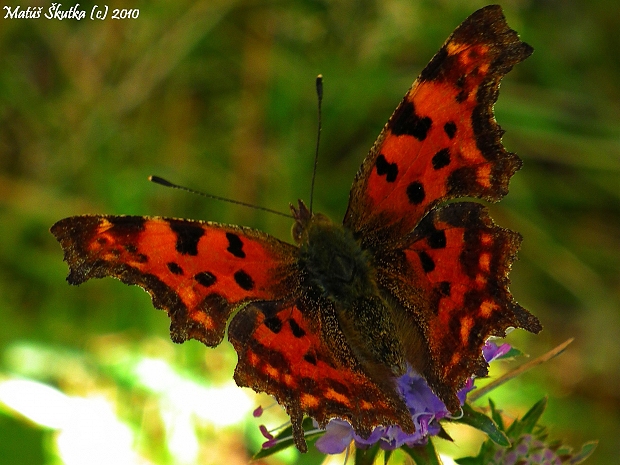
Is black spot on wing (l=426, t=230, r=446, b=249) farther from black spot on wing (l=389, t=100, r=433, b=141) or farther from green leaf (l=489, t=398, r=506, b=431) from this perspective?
green leaf (l=489, t=398, r=506, b=431)

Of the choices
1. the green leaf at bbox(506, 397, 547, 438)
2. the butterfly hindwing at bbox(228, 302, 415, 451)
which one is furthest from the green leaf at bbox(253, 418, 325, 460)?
the green leaf at bbox(506, 397, 547, 438)

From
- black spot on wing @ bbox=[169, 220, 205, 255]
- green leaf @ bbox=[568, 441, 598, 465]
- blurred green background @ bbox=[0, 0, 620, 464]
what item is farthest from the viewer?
blurred green background @ bbox=[0, 0, 620, 464]

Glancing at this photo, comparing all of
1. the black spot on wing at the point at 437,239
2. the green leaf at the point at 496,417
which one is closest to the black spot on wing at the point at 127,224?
the black spot on wing at the point at 437,239

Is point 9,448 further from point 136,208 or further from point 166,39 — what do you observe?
point 166,39

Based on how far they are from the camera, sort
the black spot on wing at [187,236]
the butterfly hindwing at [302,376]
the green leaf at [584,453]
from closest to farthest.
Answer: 1. the butterfly hindwing at [302,376]
2. the black spot on wing at [187,236]
3. the green leaf at [584,453]

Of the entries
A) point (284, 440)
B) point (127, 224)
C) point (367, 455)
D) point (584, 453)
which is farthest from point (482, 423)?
point (127, 224)

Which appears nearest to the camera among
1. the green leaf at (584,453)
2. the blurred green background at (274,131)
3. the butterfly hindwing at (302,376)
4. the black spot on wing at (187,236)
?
the butterfly hindwing at (302,376)

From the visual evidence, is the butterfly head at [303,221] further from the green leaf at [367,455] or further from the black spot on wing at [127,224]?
the green leaf at [367,455]

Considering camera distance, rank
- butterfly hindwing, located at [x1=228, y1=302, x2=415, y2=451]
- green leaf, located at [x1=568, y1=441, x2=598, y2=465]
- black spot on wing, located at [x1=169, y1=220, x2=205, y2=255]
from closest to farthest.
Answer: butterfly hindwing, located at [x1=228, y1=302, x2=415, y2=451] → black spot on wing, located at [x1=169, y1=220, x2=205, y2=255] → green leaf, located at [x1=568, y1=441, x2=598, y2=465]
